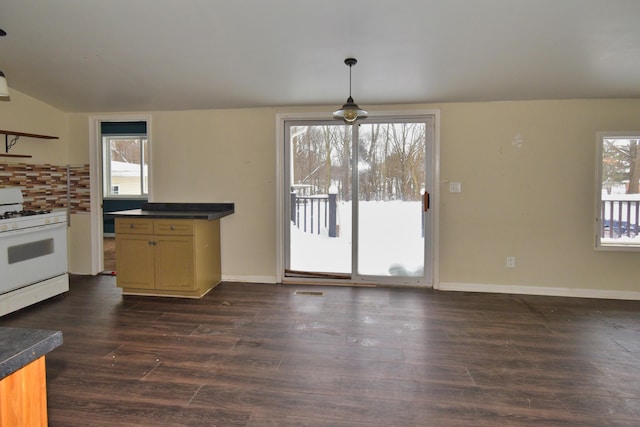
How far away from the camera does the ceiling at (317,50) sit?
239cm

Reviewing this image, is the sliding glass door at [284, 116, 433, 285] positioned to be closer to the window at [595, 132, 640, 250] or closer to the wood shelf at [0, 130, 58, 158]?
the window at [595, 132, 640, 250]

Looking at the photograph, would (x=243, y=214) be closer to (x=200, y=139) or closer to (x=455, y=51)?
(x=200, y=139)

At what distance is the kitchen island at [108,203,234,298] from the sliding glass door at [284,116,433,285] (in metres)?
1.08

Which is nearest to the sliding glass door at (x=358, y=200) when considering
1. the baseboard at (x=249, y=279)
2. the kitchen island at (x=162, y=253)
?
the baseboard at (x=249, y=279)

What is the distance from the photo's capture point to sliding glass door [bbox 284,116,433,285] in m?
4.16

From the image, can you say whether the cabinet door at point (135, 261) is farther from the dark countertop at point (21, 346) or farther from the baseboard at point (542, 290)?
the baseboard at point (542, 290)

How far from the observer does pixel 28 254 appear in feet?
11.2

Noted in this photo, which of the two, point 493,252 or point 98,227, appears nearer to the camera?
point 493,252

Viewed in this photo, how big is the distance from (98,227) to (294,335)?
337 centimetres

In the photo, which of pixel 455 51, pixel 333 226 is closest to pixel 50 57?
pixel 333 226

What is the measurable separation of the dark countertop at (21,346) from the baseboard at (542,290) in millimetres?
3847

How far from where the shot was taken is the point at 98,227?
4734 mm

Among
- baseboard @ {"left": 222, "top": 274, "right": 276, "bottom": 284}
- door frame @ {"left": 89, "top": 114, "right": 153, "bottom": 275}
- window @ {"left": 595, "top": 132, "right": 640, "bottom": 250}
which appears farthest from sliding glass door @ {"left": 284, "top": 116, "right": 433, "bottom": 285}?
door frame @ {"left": 89, "top": 114, "right": 153, "bottom": 275}

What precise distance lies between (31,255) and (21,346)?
329cm
